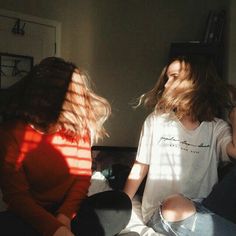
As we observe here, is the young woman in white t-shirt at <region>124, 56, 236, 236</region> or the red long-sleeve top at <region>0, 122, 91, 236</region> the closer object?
the red long-sleeve top at <region>0, 122, 91, 236</region>

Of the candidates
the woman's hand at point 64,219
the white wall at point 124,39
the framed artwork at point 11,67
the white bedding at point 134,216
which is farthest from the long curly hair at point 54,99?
the white wall at point 124,39

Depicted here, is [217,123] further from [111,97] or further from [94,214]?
[111,97]

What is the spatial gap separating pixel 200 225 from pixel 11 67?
5.40 ft

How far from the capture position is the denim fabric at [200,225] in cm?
109

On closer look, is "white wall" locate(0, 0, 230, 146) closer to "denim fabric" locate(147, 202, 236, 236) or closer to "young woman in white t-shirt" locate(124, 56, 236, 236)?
"young woman in white t-shirt" locate(124, 56, 236, 236)

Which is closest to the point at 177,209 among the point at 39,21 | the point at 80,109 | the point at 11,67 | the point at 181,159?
the point at 181,159

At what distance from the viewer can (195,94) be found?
142 cm

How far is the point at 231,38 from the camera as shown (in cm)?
223

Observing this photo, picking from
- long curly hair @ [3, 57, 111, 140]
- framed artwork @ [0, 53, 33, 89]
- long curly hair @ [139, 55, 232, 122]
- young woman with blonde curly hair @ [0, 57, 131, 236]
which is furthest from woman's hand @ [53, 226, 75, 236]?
framed artwork @ [0, 53, 33, 89]

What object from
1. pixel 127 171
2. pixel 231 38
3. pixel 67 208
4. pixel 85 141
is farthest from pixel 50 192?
pixel 231 38

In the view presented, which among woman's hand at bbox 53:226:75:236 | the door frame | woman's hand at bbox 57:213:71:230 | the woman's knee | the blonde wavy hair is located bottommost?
woman's hand at bbox 57:213:71:230

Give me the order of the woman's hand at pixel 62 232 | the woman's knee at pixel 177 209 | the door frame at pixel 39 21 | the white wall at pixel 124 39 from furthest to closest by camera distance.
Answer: the white wall at pixel 124 39 → the door frame at pixel 39 21 → the woman's knee at pixel 177 209 → the woman's hand at pixel 62 232

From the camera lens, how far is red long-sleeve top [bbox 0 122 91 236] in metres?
1.06

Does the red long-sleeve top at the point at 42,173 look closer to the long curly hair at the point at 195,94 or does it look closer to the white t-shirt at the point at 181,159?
the white t-shirt at the point at 181,159
